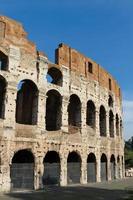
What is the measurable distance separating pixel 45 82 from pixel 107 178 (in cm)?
1056

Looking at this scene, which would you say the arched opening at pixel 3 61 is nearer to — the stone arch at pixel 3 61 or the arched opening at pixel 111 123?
the stone arch at pixel 3 61

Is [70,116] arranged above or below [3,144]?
above

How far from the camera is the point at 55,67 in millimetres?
20250

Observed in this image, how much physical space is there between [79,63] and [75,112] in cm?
378

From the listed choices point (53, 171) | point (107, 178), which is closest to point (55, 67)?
point (53, 171)

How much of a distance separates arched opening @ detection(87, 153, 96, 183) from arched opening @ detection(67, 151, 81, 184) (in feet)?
4.09

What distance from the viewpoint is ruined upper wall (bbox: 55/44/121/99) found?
20984 millimetres

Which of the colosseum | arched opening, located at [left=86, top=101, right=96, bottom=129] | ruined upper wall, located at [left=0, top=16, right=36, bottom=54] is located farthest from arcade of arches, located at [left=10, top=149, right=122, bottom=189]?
ruined upper wall, located at [left=0, top=16, right=36, bottom=54]

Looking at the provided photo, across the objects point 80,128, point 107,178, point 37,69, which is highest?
point 37,69

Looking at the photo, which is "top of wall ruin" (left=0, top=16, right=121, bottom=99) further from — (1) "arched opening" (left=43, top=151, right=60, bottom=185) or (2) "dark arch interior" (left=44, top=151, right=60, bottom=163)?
(1) "arched opening" (left=43, top=151, right=60, bottom=185)

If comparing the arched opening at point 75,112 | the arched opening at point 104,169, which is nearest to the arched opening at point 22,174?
the arched opening at point 75,112

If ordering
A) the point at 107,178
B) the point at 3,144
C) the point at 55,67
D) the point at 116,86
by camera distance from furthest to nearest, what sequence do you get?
1. the point at 116,86
2. the point at 107,178
3. the point at 55,67
4. the point at 3,144

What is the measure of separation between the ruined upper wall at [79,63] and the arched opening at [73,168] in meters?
6.24

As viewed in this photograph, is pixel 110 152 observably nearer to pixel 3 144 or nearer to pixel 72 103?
pixel 72 103
